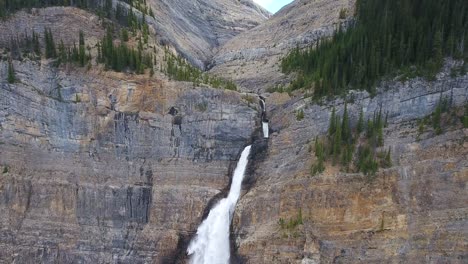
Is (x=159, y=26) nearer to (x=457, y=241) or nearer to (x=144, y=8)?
(x=144, y=8)

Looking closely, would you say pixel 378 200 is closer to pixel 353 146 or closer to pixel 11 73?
pixel 353 146

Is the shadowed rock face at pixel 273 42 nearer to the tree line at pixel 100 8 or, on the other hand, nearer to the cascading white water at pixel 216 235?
the tree line at pixel 100 8

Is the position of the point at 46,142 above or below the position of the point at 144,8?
below

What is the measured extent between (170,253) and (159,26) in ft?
111

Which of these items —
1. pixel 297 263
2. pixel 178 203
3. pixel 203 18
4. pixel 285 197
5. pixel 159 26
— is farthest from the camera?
pixel 203 18

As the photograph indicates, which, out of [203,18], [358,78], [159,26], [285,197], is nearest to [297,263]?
[285,197]

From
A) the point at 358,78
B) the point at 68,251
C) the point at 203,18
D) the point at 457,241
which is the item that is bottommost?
the point at 68,251

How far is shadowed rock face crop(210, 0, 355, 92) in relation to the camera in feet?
212

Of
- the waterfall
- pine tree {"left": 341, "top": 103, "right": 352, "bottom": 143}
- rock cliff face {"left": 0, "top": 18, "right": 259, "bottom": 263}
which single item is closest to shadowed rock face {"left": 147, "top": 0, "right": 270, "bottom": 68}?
rock cliff face {"left": 0, "top": 18, "right": 259, "bottom": 263}

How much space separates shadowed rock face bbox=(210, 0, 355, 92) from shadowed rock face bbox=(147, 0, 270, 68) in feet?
13.0

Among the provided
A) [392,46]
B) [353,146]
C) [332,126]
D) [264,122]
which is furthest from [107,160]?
[392,46]

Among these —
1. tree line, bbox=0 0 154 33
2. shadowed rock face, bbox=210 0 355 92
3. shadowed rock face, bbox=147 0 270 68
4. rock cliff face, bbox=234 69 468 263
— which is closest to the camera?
rock cliff face, bbox=234 69 468 263

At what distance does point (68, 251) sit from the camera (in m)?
45.3

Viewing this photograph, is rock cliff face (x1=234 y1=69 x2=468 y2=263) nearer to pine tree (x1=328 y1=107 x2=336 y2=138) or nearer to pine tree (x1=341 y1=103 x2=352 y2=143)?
pine tree (x1=341 y1=103 x2=352 y2=143)
